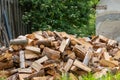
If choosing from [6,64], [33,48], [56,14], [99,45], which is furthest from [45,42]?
[56,14]

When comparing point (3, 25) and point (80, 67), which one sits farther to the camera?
point (3, 25)

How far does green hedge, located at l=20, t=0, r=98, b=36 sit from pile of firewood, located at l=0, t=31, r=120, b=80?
433cm

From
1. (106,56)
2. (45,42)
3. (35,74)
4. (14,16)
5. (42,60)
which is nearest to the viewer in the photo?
(35,74)

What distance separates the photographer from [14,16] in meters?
10.8

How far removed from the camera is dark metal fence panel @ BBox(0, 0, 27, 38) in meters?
10.3

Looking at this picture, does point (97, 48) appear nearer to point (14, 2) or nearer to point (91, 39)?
point (91, 39)

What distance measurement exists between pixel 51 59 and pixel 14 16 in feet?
16.8

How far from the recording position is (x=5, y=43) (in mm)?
9742

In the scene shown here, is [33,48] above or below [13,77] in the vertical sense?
above

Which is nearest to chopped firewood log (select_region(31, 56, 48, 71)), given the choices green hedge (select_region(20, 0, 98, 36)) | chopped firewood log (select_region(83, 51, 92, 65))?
chopped firewood log (select_region(83, 51, 92, 65))

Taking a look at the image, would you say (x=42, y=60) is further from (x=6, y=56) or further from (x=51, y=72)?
(x=6, y=56)

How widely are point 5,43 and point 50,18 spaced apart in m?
1.85

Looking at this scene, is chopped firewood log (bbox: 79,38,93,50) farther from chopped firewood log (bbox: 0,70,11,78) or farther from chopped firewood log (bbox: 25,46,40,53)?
chopped firewood log (bbox: 0,70,11,78)

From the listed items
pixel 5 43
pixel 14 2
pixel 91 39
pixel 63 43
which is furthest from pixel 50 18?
pixel 63 43
